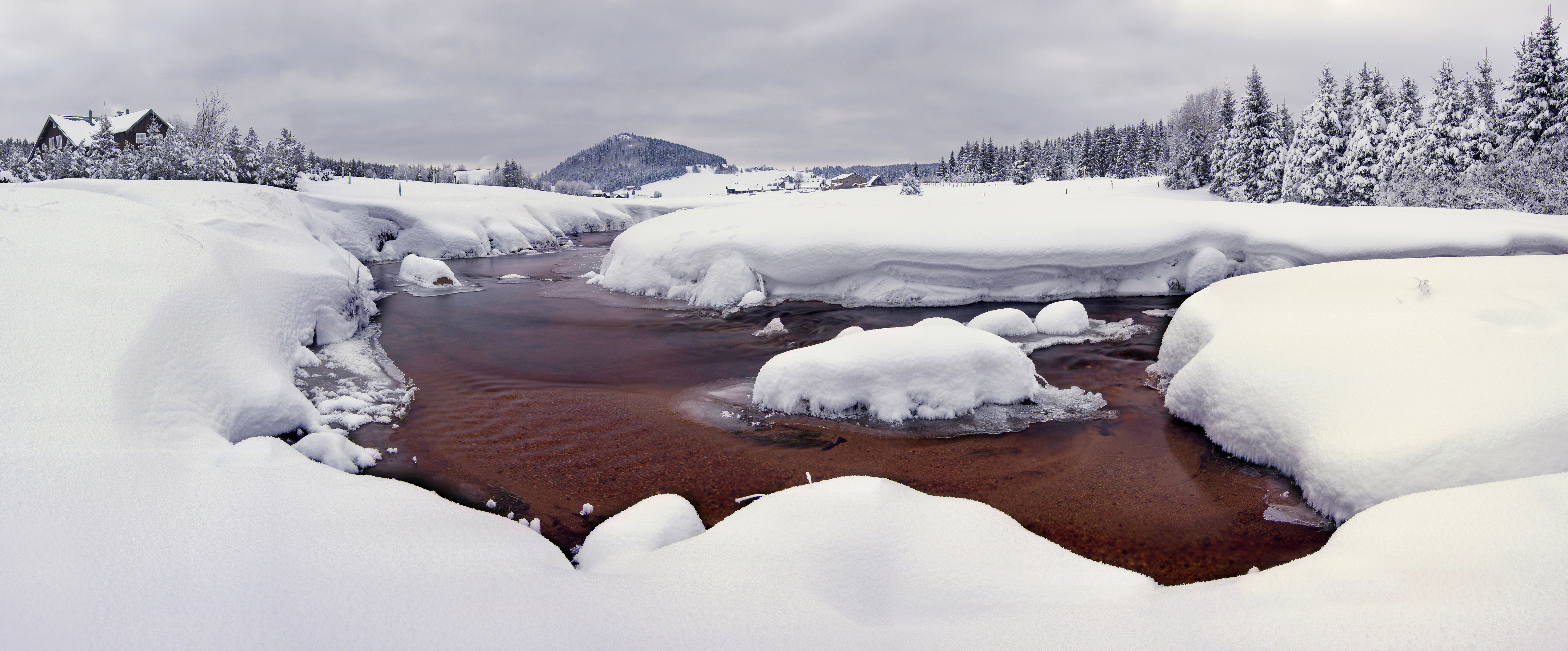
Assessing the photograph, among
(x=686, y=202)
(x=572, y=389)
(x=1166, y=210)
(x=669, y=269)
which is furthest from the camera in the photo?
(x=686, y=202)

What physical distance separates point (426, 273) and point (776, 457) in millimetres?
14367

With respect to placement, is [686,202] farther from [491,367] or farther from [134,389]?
[134,389]

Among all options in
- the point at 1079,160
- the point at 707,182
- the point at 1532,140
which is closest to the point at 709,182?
the point at 707,182

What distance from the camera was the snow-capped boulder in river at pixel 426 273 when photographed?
1695 cm

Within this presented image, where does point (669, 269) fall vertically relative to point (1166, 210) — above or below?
below

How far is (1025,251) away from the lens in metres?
13.7

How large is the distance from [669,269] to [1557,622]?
14202 mm

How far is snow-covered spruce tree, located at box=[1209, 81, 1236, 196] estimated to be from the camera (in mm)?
39656

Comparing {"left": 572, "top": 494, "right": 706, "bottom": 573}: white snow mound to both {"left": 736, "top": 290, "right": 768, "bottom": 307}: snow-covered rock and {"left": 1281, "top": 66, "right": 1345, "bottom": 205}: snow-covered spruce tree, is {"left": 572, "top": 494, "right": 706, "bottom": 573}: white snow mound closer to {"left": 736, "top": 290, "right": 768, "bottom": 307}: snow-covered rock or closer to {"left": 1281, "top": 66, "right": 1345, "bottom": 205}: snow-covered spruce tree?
{"left": 736, "top": 290, "right": 768, "bottom": 307}: snow-covered rock

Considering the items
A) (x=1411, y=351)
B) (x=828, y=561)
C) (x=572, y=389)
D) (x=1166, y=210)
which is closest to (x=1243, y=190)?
(x=1166, y=210)

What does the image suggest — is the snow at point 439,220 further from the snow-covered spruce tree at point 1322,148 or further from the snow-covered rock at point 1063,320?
the snow-covered spruce tree at point 1322,148

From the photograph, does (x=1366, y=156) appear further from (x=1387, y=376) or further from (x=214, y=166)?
(x=214, y=166)

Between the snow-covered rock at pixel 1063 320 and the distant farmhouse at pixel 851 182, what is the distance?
77.7 metres

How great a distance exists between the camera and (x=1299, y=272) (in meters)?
8.63
